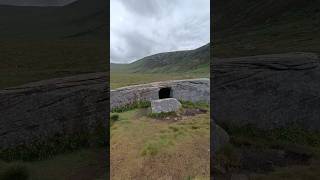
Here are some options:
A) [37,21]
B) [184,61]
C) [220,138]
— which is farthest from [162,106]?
[184,61]

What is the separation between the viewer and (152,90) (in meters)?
21.5

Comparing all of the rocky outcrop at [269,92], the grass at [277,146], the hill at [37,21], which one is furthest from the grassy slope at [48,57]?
the rocky outcrop at [269,92]

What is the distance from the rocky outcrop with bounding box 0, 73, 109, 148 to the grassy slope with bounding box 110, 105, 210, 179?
293 centimetres

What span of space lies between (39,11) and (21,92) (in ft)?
9.40

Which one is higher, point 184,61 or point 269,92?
point 184,61

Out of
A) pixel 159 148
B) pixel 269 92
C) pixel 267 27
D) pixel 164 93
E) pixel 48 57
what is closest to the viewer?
pixel 48 57

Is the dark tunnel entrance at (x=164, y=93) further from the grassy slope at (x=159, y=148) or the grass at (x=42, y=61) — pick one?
the grass at (x=42, y=61)

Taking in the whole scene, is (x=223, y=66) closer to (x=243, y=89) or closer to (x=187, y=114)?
(x=243, y=89)

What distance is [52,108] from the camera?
9414 millimetres

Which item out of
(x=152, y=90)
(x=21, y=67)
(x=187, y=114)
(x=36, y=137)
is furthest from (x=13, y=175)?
(x=152, y=90)

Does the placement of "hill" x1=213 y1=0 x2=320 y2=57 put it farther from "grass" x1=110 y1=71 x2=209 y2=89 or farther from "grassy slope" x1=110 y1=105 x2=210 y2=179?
"grass" x1=110 y1=71 x2=209 y2=89

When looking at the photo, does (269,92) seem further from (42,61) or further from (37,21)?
(37,21)

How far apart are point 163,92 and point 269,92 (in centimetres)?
1175

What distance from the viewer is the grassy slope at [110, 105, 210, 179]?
1197 centimetres
